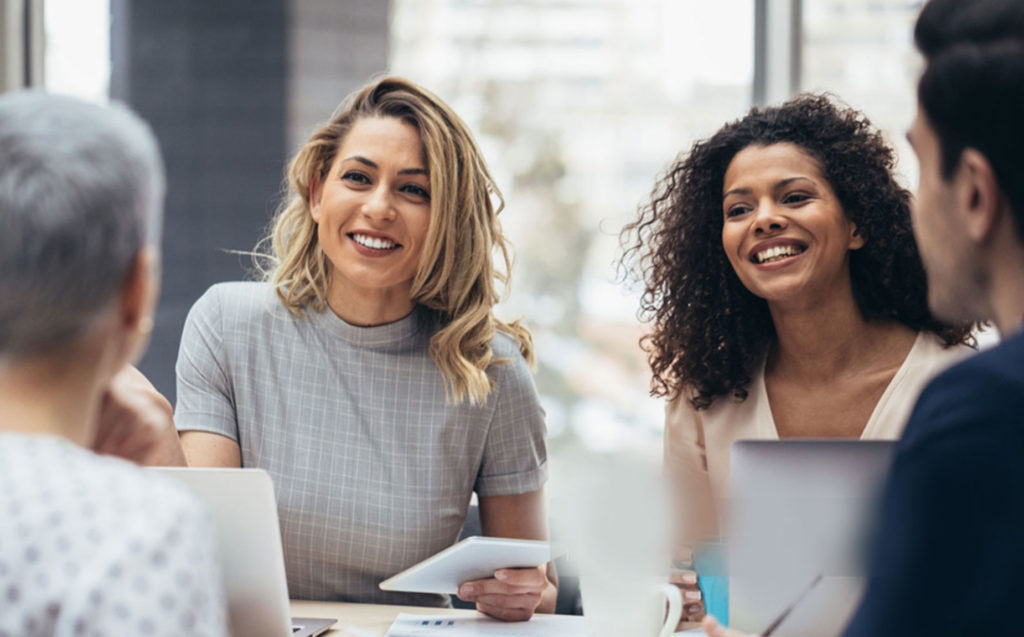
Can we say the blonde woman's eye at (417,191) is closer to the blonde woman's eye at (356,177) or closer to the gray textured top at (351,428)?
the blonde woman's eye at (356,177)

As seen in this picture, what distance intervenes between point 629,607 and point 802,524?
0.27 meters

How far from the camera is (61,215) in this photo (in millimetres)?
723

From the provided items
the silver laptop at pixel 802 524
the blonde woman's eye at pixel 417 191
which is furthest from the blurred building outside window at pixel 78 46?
the silver laptop at pixel 802 524

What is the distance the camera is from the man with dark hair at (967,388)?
27.2 inches

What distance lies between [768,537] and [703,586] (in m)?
0.31

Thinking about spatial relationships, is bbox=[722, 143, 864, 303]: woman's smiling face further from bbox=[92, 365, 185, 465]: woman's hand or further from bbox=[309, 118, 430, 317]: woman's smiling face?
bbox=[92, 365, 185, 465]: woman's hand

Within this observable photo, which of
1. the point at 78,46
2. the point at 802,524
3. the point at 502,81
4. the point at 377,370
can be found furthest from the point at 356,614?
the point at 78,46

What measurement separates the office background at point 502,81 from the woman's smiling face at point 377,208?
45.2 inches

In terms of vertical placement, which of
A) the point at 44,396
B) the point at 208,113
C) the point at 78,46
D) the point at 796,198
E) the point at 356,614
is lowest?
the point at 356,614

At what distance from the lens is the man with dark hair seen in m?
0.69

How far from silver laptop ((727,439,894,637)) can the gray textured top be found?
83cm

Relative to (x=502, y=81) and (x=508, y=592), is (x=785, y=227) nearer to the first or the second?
(x=508, y=592)

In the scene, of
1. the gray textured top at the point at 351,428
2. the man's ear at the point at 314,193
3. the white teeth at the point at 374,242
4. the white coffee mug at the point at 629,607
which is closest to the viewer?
the white coffee mug at the point at 629,607

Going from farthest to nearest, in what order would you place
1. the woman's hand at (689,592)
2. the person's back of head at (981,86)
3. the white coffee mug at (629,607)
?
the woman's hand at (689,592), the white coffee mug at (629,607), the person's back of head at (981,86)
